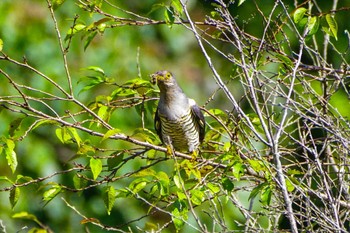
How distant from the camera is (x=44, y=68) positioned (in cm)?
653

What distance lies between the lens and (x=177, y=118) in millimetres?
5234

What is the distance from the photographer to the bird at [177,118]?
512cm

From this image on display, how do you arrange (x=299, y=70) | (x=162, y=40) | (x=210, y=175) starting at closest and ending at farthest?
(x=299, y=70) → (x=210, y=175) → (x=162, y=40)

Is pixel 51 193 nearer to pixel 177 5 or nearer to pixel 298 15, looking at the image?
pixel 177 5

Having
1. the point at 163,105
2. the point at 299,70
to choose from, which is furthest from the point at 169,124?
the point at 299,70

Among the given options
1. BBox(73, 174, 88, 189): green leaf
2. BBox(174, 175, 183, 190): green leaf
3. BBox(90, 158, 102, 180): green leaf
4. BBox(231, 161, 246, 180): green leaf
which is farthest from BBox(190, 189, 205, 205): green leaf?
BBox(73, 174, 88, 189): green leaf

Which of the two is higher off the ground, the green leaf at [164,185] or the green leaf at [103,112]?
the green leaf at [103,112]

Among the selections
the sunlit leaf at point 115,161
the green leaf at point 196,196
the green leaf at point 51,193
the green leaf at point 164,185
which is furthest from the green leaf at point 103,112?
the green leaf at point 196,196

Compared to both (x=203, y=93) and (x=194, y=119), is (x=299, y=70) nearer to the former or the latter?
(x=194, y=119)

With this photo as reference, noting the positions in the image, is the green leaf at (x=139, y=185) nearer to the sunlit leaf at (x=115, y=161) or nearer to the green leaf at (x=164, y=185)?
the green leaf at (x=164, y=185)

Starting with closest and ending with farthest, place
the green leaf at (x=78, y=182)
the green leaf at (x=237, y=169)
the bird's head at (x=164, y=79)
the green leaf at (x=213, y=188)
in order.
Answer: the green leaf at (x=237, y=169) < the green leaf at (x=213, y=188) < the green leaf at (x=78, y=182) < the bird's head at (x=164, y=79)

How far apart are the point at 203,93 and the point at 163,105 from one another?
2396mm

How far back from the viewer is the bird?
5121 millimetres

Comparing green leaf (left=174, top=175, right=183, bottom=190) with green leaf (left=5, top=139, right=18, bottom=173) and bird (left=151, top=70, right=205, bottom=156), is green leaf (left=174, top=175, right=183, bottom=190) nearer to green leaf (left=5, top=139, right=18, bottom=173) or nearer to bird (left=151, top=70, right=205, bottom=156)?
green leaf (left=5, top=139, right=18, bottom=173)
